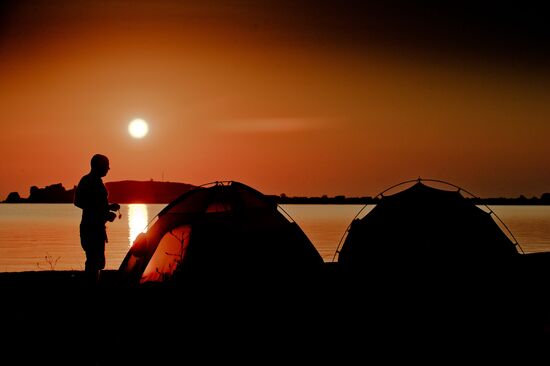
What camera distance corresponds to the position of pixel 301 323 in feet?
33.4

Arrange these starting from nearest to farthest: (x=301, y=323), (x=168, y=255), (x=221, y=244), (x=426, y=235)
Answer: (x=221, y=244) < (x=301, y=323) < (x=168, y=255) < (x=426, y=235)

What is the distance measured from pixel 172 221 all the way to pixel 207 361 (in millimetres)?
3228

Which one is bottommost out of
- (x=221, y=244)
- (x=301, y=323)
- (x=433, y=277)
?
(x=301, y=323)

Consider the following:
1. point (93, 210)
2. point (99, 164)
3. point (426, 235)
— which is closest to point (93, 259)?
point (93, 210)

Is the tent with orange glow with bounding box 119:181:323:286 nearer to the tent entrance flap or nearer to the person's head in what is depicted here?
the tent entrance flap

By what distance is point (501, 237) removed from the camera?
11789mm

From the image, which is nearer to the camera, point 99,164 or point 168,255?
point 168,255

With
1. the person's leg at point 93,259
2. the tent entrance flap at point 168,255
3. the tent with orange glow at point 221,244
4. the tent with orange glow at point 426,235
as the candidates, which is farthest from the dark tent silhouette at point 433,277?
the person's leg at point 93,259

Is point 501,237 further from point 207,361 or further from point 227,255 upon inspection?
point 207,361

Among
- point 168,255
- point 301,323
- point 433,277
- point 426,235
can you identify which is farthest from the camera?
point 426,235

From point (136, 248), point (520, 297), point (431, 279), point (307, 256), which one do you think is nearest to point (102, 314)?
point (136, 248)

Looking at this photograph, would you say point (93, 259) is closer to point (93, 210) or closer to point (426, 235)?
point (93, 210)

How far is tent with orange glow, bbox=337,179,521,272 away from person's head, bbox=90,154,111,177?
577 centimetres

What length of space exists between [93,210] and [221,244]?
344 centimetres
